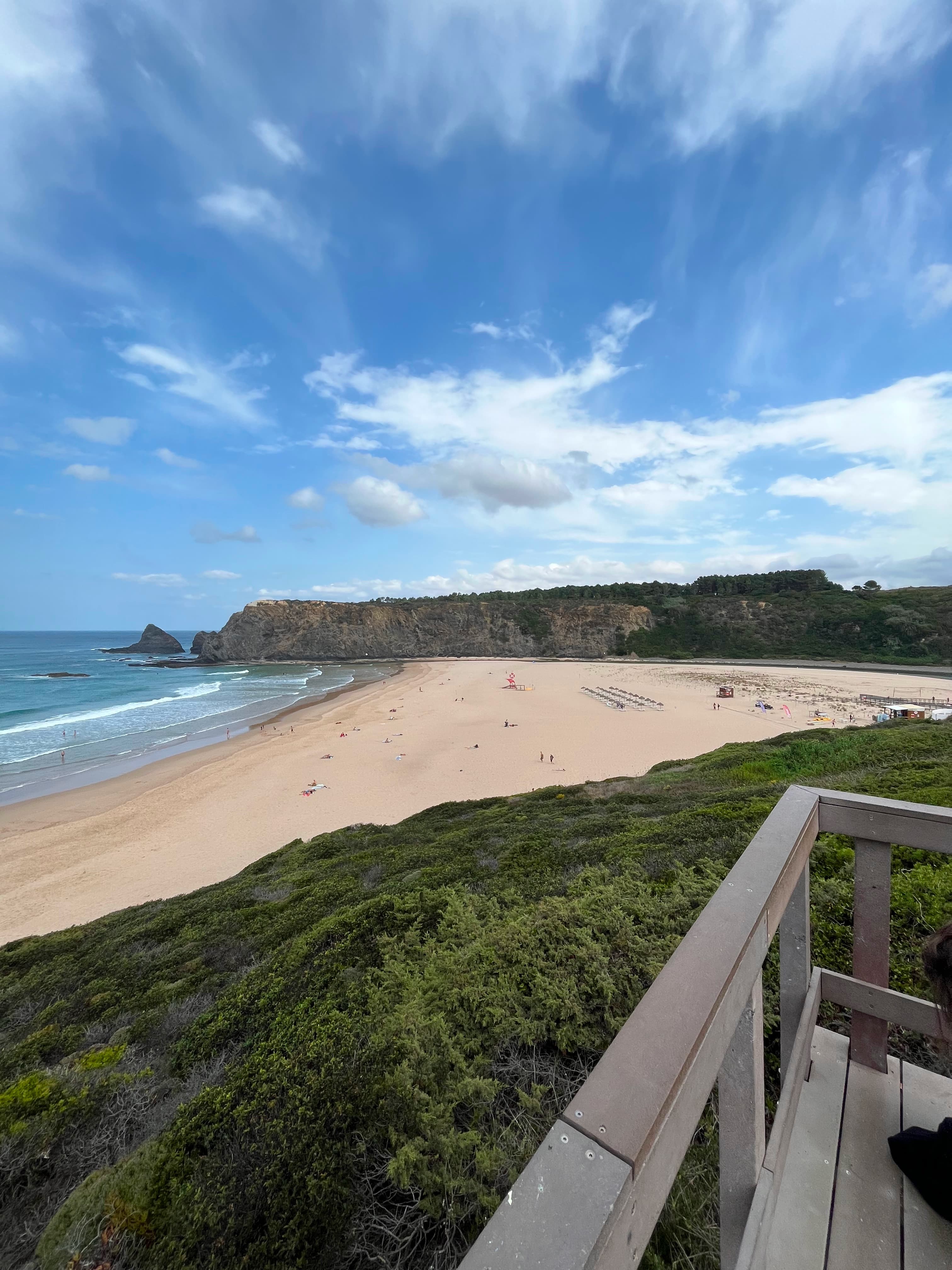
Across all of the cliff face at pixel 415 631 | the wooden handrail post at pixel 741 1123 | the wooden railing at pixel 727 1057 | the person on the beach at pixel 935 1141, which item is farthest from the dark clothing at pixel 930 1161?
the cliff face at pixel 415 631

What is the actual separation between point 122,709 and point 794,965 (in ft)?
142

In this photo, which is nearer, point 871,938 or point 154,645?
point 871,938

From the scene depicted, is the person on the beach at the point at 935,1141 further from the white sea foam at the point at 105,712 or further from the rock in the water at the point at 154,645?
the rock in the water at the point at 154,645

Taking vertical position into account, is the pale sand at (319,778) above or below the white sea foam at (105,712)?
below

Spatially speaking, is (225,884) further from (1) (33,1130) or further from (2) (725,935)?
(2) (725,935)

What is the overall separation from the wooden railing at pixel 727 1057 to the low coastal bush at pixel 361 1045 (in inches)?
28.7

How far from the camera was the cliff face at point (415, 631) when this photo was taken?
79562 mm

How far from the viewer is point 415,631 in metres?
85.1

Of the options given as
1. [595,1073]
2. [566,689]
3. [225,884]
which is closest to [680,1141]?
[595,1073]

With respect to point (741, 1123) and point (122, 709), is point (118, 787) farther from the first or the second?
point (741, 1123)

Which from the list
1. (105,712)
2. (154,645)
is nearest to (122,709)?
(105,712)

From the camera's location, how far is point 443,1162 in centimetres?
243

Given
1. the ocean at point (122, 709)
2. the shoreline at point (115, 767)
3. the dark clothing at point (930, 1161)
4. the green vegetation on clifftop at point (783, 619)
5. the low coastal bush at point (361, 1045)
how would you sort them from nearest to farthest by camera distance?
the dark clothing at point (930, 1161)
the low coastal bush at point (361, 1045)
the shoreline at point (115, 767)
the ocean at point (122, 709)
the green vegetation on clifftop at point (783, 619)

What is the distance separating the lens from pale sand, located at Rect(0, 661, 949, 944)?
12062mm
